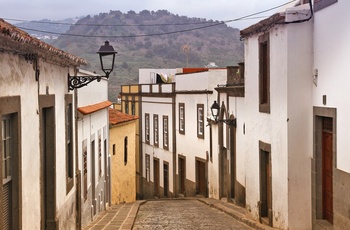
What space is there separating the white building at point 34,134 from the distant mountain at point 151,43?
68.8 meters

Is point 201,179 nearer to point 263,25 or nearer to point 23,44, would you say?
point 263,25

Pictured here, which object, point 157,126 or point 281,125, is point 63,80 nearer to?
point 281,125

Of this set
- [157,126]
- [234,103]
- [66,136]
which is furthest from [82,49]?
[66,136]

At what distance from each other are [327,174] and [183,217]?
22.6ft

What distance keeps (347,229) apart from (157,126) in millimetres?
23956

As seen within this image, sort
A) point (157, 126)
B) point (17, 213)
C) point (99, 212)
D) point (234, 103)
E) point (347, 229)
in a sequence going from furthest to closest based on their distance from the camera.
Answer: point (157, 126) < point (234, 103) < point (99, 212) < point (347, 229) < point (17, 213)

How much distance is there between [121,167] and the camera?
25.1 metres

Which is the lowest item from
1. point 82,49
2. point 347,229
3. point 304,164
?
point 347,229

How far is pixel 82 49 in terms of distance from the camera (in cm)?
10644

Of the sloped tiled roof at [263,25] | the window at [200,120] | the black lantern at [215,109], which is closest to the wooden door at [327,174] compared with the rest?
the sloped tiled roof at [263,25]

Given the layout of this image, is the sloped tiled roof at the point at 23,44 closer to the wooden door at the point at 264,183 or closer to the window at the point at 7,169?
the window at the point at 7,169

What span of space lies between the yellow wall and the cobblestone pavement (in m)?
2.62

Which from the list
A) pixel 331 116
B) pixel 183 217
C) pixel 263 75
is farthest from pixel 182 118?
pixel 331 116

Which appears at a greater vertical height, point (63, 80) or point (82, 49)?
point (82, 49)
